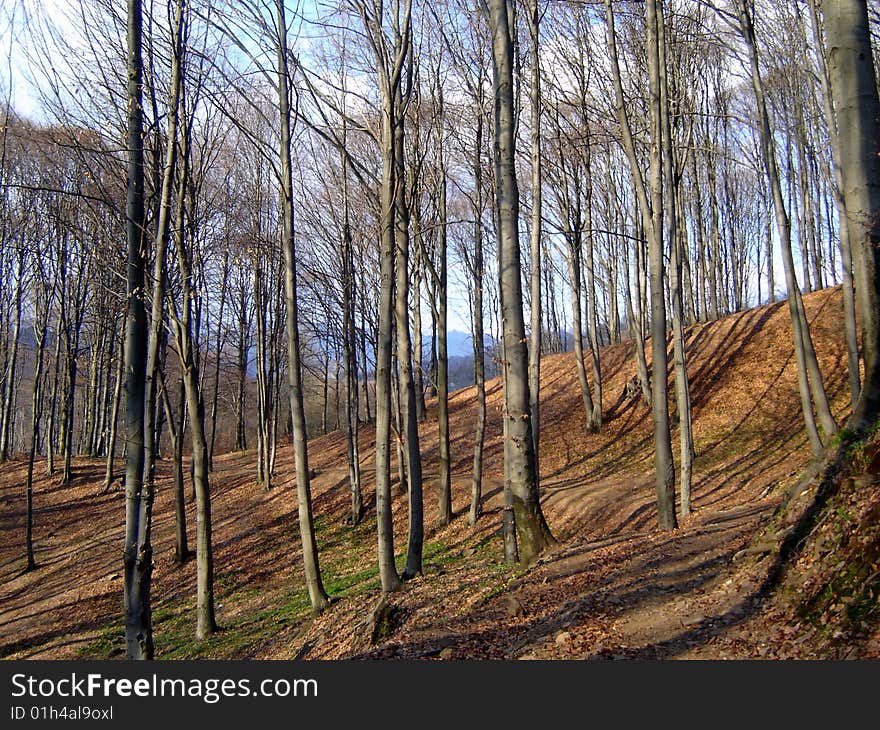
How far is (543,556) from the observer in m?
7.63

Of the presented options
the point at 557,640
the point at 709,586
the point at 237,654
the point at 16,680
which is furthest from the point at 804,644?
the point at 237,654

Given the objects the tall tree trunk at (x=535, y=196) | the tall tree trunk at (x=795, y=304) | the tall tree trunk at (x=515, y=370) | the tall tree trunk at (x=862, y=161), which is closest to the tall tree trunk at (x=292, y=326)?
the tall tree trunk at (x=515, y=370)

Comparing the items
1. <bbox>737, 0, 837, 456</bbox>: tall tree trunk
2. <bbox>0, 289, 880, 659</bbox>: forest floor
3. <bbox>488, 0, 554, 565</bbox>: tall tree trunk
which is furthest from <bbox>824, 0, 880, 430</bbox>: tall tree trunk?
<bbox>737, 0, 837, 456</bbox>: tall tree trunk

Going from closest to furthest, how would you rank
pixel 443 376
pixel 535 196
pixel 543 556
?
pixel 543 556
pixel 535 196
pixel 443 376

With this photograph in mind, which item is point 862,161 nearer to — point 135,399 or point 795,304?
point 135,399

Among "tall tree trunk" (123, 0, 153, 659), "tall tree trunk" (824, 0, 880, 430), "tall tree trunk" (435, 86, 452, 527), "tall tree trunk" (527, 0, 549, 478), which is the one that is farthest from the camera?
"tall tree trunk" (435, 86, 452, 527)

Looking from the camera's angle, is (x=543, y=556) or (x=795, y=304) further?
(x=795, y=304)

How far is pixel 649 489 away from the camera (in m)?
14.2

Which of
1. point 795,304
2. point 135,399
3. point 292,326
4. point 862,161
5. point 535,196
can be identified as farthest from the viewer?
point 795,304

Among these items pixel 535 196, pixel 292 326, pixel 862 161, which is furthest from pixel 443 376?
pixel 862 161

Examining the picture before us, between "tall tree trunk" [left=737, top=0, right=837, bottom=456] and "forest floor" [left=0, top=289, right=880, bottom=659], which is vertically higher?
"tall tree trunk" [left=737, top=0, right=837, bottom=456]

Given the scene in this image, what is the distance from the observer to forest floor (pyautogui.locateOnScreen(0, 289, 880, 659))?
5.25 meters

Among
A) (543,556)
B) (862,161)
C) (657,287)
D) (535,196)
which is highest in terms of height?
(535,196)

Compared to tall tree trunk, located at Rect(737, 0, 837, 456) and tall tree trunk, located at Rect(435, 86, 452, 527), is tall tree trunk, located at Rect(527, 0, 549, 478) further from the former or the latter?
tall tree trunk, located at Rect(737, 0, 837, 456)
